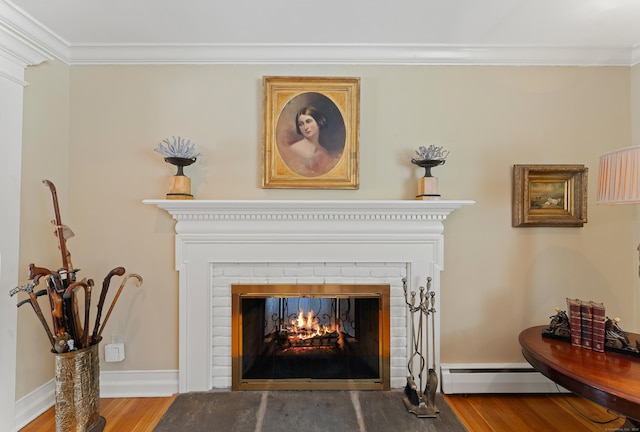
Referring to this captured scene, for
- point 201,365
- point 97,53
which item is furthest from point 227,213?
point 97,53

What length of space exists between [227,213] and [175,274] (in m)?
0.56

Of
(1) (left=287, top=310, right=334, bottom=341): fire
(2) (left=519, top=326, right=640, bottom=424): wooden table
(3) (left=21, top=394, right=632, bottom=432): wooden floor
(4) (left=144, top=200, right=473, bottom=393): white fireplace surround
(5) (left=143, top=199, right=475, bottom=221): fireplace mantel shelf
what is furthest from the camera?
(1) (left=287, top=310, right=334, bottom=341): fire

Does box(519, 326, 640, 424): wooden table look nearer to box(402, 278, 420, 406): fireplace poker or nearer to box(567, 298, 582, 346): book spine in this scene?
box(567, 298, 582, 346): book spine

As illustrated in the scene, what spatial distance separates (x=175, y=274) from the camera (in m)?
2.22

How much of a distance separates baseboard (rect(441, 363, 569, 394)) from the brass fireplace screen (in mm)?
445

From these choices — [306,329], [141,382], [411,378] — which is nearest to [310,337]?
[306,329]

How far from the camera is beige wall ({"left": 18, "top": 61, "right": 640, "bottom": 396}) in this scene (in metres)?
2.22

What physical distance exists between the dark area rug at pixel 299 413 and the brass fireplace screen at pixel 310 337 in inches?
3.7

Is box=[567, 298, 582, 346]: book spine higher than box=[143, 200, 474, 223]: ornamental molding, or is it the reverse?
box=[143, 200, 474, 223]: ornamental molding

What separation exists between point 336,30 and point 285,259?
147 centimetres

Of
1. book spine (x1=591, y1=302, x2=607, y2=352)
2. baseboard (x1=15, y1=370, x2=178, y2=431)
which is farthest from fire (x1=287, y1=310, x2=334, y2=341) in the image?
book spine (x1=591, y1=302, x2=607, y2=352)

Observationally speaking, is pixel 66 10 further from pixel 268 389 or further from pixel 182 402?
pixel 268 389

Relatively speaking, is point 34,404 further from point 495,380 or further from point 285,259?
point 495,380

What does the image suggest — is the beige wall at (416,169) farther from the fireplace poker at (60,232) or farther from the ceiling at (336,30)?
the fireplace poker at (60,232)
